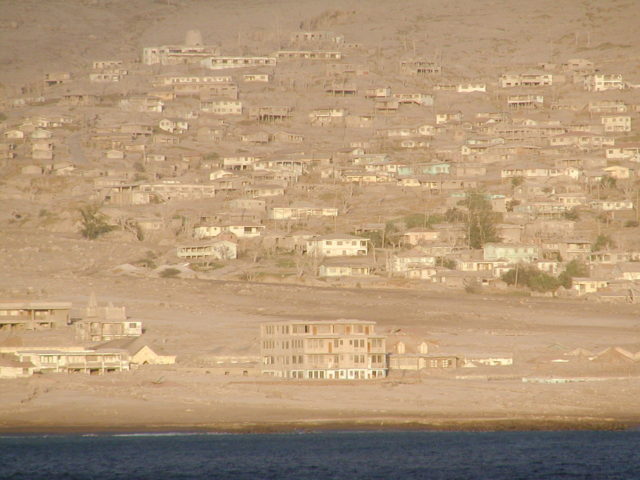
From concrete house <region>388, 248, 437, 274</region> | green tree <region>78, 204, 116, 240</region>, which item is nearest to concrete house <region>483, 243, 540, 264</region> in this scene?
concrete house <region>388, 248, 437, 274</region>

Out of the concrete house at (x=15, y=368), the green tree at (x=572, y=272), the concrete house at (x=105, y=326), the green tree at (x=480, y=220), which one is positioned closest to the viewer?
the concrete house at (x=15, y=368)

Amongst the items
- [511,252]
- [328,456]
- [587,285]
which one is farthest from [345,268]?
[328,456]

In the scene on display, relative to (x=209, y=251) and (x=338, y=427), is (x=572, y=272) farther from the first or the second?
(x=338, y=427)

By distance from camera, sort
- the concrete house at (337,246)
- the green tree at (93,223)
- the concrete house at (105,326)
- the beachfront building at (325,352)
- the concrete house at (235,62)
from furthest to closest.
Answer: the concrete house at (235,62) → the green tree at (93,223) → the concrete house at (337,246) → the concrete house at (105,326) → the beachfront building at (325,352)

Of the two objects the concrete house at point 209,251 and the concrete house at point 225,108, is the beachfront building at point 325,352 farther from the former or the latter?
the concrete house at point 225,108

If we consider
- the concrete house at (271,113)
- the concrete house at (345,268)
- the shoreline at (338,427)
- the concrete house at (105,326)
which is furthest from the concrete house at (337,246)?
the shoreline at (338,427)

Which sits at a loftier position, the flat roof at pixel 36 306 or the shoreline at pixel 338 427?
the flat roof at pixel 36 306

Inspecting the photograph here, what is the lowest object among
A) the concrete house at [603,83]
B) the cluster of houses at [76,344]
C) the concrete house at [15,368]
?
the concrete house at [15,368]
